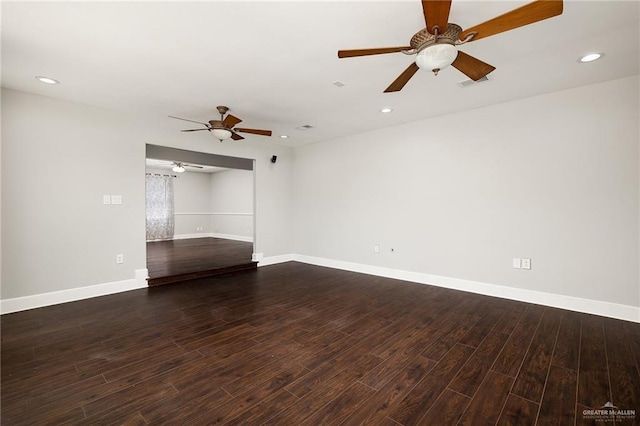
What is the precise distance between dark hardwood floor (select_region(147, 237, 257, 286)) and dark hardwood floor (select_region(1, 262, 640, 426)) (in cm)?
113

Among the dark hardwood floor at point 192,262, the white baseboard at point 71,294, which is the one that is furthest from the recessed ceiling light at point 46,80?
the dark hardwood floor at point 192,262

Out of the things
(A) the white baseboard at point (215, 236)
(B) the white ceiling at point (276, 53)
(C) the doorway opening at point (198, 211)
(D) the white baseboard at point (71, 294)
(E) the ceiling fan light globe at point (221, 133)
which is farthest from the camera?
(A) the white baseboard at point (215, 236)

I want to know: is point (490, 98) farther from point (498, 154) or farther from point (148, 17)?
point (148, 17)

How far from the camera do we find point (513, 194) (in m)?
3.71

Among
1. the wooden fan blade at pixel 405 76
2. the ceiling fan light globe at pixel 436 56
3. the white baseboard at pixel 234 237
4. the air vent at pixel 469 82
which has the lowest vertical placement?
the white baseboard at pixel 234 237

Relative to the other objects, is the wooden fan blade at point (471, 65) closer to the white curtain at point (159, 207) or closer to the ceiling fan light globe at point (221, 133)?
the ceiling fan light globe at point (221, 133)

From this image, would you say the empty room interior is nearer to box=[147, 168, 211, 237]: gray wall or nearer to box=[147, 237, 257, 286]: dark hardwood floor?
box=[147, 237, 257, 286]: dark hardwood floor

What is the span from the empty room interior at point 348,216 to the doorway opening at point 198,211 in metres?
2.09

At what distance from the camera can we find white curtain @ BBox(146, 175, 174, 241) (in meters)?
9.38

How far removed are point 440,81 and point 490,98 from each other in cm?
102

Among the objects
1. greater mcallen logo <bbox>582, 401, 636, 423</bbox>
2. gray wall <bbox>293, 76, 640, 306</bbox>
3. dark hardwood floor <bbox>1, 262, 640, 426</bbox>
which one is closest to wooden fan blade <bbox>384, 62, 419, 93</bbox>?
gray wall <bbox>293, 76, 640, 306</bbox>

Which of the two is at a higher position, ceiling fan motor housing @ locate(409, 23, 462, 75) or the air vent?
the air vent

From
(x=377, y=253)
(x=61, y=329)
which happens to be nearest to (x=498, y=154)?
(x=377, y=253)

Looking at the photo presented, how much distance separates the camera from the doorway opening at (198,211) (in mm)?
7537
